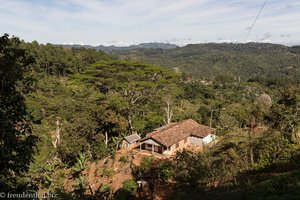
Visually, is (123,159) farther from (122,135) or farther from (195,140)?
(195,140)

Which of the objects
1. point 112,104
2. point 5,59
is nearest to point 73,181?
point 112,104

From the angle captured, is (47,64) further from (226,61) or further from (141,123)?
(226,61)

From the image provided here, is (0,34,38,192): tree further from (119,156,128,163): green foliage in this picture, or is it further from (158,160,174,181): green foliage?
(119,156,128,163): green foliage

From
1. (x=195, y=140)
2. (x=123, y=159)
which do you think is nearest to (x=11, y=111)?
(x=123, y=159)

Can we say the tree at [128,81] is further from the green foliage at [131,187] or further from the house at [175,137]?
the green foliage at [131,187]

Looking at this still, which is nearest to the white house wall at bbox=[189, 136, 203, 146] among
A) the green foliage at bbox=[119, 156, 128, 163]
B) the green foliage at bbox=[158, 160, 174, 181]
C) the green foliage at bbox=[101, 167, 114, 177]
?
the green foliage at bbox=[119, 156, 128, 163]

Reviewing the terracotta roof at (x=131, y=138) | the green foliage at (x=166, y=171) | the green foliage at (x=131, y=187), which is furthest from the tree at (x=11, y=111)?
the terracotta roof at (x=131, y=138)
